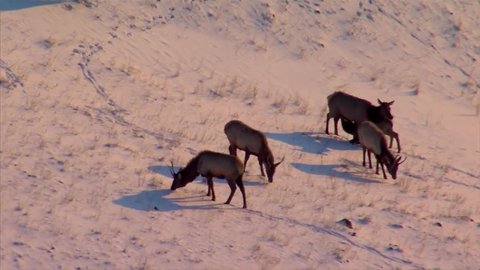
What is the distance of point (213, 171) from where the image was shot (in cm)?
1755

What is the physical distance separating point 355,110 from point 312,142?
1499 millimetres

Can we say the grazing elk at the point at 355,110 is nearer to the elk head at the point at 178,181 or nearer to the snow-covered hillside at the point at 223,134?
the snow-covered hillside at the point at 223,134

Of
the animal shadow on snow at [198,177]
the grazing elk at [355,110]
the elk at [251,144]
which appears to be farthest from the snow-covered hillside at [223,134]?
the grazing elk at [355,110]

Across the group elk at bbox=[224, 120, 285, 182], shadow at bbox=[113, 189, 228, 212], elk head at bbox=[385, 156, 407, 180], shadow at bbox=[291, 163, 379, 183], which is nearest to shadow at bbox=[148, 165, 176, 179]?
shadow at bbox=[113, 189, 228, 212]

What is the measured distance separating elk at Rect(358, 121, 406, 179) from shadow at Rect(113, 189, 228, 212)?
532cm

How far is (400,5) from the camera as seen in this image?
33281 mm

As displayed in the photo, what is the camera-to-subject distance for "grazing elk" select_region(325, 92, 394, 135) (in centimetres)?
2275

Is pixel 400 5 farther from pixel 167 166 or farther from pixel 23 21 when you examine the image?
pixel 167 166

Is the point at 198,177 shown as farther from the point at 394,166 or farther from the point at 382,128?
the point at 382,128

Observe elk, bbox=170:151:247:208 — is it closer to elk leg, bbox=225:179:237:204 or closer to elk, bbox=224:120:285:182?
elk leg, bbox=225:179:237:204

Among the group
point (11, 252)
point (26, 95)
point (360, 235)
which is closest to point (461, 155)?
point (360, 235)

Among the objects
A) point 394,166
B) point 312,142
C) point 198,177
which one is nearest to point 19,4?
point 312,142

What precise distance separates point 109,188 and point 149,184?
1000 millimetres

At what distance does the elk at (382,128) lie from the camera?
2280 cm
